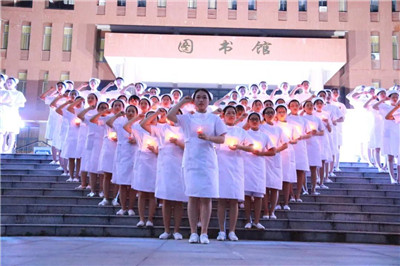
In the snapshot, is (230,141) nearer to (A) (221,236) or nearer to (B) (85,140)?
(A) (221,236)

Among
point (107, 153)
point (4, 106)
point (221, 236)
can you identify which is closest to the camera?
point (221, 236)

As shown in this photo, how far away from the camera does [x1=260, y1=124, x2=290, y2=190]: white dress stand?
267 inches

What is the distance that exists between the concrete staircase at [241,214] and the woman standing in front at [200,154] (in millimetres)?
962

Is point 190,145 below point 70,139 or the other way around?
below

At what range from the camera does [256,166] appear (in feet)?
21.3

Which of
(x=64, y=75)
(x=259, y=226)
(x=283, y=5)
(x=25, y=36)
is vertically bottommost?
(x=259, y=226)

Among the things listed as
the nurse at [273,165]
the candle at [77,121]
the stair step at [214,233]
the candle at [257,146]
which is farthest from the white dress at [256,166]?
the candle at [77,121]

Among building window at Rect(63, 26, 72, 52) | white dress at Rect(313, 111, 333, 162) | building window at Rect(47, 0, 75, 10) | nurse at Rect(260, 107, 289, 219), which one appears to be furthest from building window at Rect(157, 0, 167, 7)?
nurse at Rect(260, 107, 289, 219)

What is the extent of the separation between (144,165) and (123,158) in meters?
0.58

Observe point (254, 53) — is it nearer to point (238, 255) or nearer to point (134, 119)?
point (134, 119)

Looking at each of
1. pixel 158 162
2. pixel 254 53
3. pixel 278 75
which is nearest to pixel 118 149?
pixel 158 162

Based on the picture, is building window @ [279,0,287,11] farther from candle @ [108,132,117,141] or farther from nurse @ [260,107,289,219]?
candle @ [108,132,117,141]

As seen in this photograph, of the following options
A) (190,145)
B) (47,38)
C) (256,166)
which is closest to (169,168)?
(190,145)

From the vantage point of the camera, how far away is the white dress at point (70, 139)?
8328 millimetres
